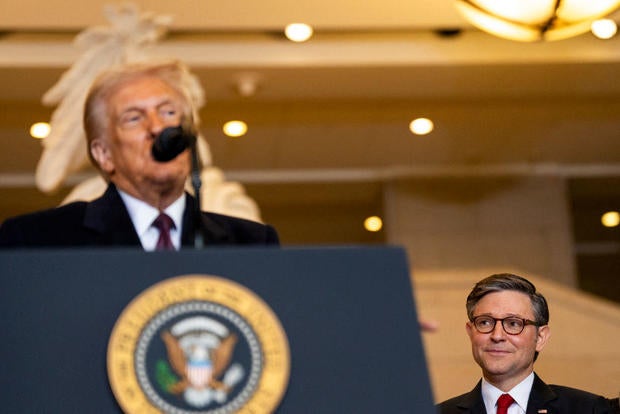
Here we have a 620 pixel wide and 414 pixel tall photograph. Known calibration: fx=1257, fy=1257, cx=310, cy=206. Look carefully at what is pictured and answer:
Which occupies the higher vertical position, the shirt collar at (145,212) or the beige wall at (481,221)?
the beige wall at (481,221)

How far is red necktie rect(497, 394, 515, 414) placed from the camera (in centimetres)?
213

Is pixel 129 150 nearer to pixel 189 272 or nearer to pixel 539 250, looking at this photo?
pixel 189 272

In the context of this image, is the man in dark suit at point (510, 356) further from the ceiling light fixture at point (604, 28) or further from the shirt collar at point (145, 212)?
the ceiling light fixture at point (604, 28)

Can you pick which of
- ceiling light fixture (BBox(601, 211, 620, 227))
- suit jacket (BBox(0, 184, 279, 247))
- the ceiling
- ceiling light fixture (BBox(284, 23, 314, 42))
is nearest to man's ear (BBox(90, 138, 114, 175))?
suit jacket (BBox(0, 184, 279, 247))

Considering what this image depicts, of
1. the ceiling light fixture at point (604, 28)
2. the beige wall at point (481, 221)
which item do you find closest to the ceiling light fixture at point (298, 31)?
the ceiling light fixture at point (604, 28)

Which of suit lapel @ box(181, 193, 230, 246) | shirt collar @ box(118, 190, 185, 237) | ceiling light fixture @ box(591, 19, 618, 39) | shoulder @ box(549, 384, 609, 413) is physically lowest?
shoulder @ box(549, 384, 609, 413)

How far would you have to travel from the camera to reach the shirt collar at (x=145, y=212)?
6.54 feet

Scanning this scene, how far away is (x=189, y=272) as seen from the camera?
1352 mm

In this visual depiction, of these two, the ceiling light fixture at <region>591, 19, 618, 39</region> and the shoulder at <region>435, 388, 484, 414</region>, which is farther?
the ceiling light fixture at <region>591, 19, 618, 39</region>

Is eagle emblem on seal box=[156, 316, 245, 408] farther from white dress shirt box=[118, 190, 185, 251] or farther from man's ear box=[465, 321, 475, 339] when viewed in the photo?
man's ear box=[465, 321, 475, 339]

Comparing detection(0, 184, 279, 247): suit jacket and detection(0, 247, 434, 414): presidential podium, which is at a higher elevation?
detection(0, 184, 279, 247): suit jacket

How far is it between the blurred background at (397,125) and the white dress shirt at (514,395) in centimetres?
475

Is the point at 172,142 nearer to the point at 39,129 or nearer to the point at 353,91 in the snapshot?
the point at 353,91

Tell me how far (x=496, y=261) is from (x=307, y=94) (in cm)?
359
